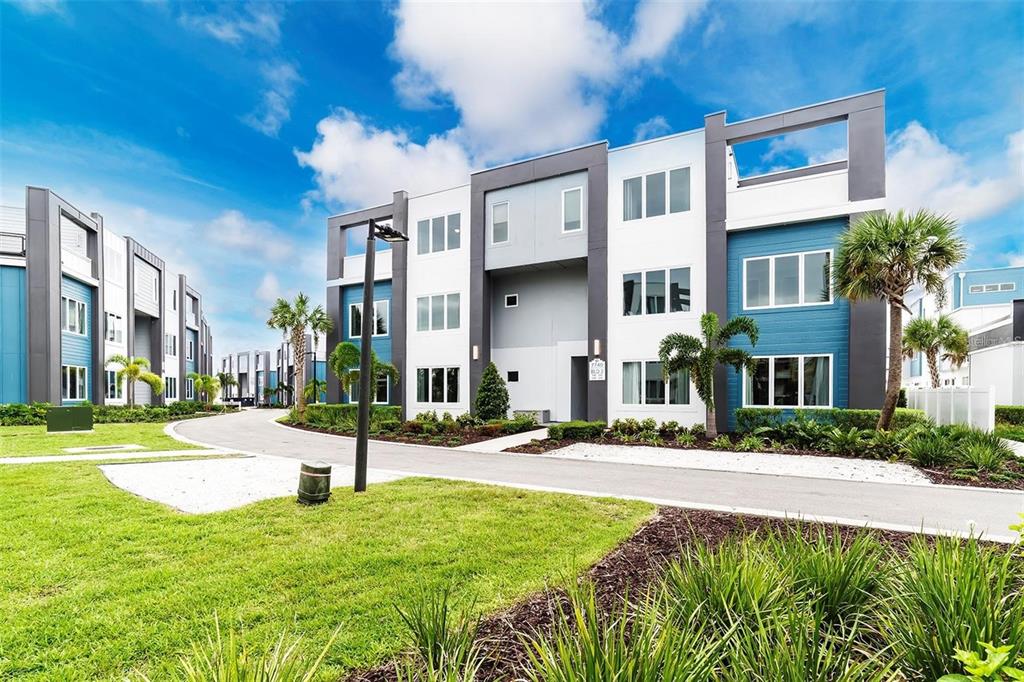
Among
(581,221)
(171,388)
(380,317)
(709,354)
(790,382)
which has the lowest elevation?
(171,388)

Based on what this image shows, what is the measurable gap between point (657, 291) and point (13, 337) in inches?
1142

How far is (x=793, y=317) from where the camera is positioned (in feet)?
51.3

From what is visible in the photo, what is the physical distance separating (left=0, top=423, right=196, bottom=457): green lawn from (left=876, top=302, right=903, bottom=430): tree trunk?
19432 mm

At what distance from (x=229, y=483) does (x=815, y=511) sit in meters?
9.62

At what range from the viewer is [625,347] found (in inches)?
717

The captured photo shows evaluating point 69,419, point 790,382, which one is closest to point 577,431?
point 790,382

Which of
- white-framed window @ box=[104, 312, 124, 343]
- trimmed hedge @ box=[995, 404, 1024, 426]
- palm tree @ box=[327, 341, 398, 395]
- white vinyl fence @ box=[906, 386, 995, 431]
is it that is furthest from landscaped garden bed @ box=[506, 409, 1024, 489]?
white-framed window @ box=[104, 312, 124, 343]

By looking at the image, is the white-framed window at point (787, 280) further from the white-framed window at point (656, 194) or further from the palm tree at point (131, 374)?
the palm tree at point (131, 374)

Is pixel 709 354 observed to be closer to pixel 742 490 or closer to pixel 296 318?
pixel 742 490

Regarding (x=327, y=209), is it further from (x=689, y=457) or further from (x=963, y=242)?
(x=963, y=242)

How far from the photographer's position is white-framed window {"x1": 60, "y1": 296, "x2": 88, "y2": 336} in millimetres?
24938

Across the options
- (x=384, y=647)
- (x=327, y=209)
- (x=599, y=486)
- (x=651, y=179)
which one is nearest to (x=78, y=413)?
(x=327, y=209)

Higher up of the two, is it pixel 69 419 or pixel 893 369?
pixel 893 369

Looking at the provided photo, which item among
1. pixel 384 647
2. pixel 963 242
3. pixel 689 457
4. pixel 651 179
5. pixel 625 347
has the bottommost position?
pixel 689 457
